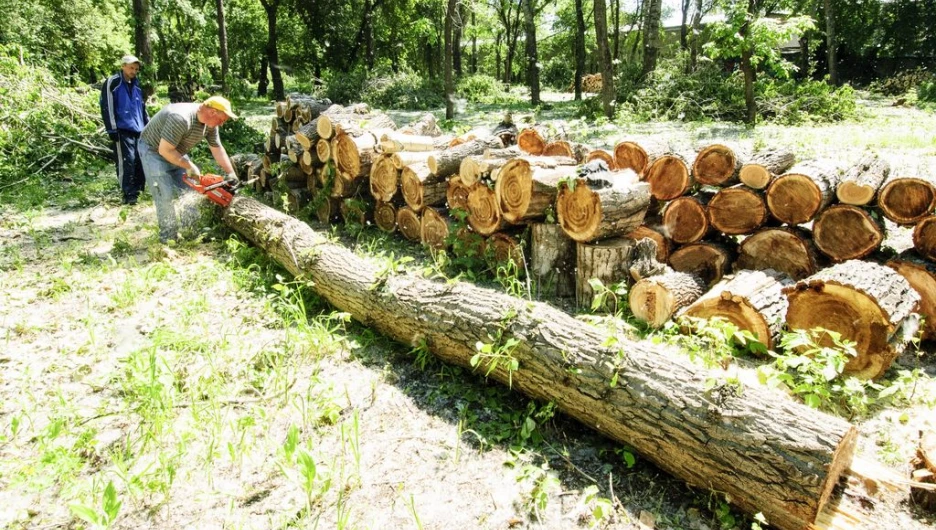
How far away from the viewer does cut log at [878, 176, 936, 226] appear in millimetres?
3791

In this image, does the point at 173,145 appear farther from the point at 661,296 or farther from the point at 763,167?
the point at 763,167

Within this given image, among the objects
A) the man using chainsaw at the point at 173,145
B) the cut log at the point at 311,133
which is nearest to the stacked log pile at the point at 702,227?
the cut log at the point at 311,133

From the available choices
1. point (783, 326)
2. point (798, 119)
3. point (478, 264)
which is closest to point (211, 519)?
point (478, 264)

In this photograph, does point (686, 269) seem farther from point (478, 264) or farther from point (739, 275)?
point (478, 264)

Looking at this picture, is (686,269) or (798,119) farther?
Answer: (798,119)

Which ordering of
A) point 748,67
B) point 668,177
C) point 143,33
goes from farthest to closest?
1. point 748,67
2. point 143,33
3. point 668,177

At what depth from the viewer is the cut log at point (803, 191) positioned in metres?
4.03

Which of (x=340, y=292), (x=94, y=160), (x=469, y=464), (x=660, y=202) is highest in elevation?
(x=94, y=160)

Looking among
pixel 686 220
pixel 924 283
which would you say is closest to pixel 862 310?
pixel 924 283

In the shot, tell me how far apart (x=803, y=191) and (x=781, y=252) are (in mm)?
514

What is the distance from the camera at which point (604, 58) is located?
12.2 m

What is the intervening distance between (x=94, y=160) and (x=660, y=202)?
9.74 metres

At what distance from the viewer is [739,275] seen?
13.2 feet

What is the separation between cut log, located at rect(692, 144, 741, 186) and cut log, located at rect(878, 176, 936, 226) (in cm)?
103
